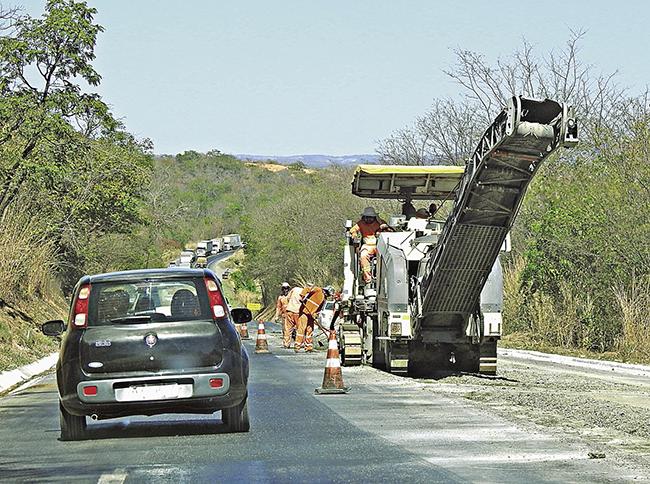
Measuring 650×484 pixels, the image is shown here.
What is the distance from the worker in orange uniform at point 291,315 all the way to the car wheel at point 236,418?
21596 mm

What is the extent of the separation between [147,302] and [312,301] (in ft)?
72.3

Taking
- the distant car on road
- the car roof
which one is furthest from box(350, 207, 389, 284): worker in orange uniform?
the distant car on road

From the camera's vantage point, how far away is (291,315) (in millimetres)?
35969

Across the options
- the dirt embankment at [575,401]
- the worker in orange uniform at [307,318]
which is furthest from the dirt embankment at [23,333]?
the dirt embankment at [575,401]

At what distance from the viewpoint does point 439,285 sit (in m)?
20.5

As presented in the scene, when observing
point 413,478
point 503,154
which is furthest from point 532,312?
point 413,478

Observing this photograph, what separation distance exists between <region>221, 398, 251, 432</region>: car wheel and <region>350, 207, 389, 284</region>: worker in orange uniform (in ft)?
36.9

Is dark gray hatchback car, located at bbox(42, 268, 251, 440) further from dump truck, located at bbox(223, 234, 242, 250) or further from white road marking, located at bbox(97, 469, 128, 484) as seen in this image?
dump truck, located at bbox(223, 234, 242, 250)

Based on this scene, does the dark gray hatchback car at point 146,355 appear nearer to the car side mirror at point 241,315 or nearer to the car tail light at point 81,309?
the car tail light at point 81,309

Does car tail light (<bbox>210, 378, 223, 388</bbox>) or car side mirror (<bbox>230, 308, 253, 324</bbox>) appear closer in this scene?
car tail light (<bbox>210, 378, 223, 388</bbox>)

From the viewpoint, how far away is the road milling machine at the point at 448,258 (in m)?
17.6

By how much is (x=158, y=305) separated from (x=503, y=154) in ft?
23.1

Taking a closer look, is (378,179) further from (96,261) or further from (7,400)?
(96,261)

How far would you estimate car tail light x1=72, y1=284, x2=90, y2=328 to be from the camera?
1239 cm
